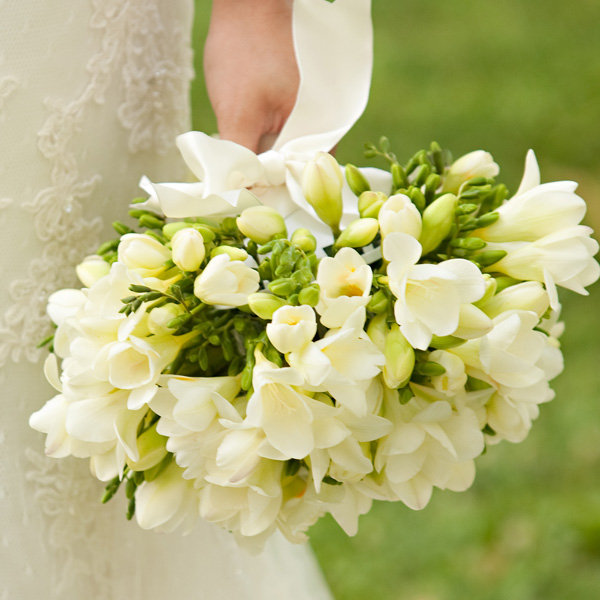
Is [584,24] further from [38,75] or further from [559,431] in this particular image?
[38,75]

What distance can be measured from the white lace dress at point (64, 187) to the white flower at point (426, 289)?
1.32 ft

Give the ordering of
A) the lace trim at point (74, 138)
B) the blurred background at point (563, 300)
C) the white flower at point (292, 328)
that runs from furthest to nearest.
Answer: the blurred background at point (563, 300) → the lace trim at point (74, 138) → the white flower at point (292, 328)

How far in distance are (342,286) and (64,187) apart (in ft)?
1.19

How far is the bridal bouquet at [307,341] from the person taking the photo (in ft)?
2.23

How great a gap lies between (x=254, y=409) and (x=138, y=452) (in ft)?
0.55

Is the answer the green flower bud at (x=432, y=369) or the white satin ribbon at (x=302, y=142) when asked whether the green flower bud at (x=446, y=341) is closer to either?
the green flower bud at (x=432, y=369)

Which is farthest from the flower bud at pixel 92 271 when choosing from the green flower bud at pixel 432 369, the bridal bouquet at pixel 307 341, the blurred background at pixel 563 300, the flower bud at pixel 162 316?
the blurred background at pixel 563 300

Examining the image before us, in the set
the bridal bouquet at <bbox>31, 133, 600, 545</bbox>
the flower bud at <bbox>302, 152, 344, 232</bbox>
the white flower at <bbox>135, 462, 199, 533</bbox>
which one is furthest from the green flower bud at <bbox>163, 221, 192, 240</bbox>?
the white flower at <bbox>135, 462, 199, 533</bbox>

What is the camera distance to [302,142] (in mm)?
888

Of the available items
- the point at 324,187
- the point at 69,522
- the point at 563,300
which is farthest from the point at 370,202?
the point at 563,300

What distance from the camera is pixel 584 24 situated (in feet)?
11.2

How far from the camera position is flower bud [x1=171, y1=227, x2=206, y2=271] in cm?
72

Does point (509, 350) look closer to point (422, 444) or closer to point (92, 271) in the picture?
point (422, 444)

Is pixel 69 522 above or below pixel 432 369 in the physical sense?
below
